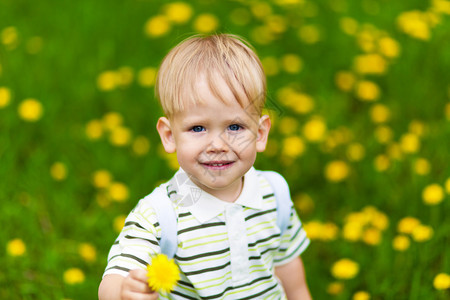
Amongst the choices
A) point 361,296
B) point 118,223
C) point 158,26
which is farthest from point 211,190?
point 158,26

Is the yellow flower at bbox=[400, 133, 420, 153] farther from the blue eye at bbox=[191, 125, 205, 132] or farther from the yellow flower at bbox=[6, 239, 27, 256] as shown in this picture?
the yellow flower at bbox=[6, 239, 27, 256]

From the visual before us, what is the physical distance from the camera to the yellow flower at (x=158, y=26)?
2848 mm

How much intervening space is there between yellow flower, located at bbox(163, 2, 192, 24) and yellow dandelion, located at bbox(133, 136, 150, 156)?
0.78 m

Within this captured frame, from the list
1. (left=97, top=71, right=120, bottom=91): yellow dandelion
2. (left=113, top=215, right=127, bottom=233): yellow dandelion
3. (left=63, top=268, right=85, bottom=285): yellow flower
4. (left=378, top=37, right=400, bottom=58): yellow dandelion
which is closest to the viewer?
(left=63, top=268, right=85, bottom=285): yellow flower

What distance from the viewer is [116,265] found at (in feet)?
4.03

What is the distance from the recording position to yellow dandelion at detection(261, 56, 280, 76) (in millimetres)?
2762

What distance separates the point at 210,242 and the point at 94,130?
1258 millimetres

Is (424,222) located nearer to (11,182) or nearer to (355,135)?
(355,135)

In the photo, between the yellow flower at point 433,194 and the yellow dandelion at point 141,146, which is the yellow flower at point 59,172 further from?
the yellow flower at point 433,194

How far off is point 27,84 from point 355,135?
1.44 m

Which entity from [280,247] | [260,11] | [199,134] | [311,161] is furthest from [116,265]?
[260,11]

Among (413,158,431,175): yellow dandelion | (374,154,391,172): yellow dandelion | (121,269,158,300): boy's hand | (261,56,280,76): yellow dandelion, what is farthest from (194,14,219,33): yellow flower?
(121,269,158,300): boy's hand

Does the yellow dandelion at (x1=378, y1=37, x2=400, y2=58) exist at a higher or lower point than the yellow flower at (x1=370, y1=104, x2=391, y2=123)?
higher

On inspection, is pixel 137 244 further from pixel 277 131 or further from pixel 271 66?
pixel 271 66
